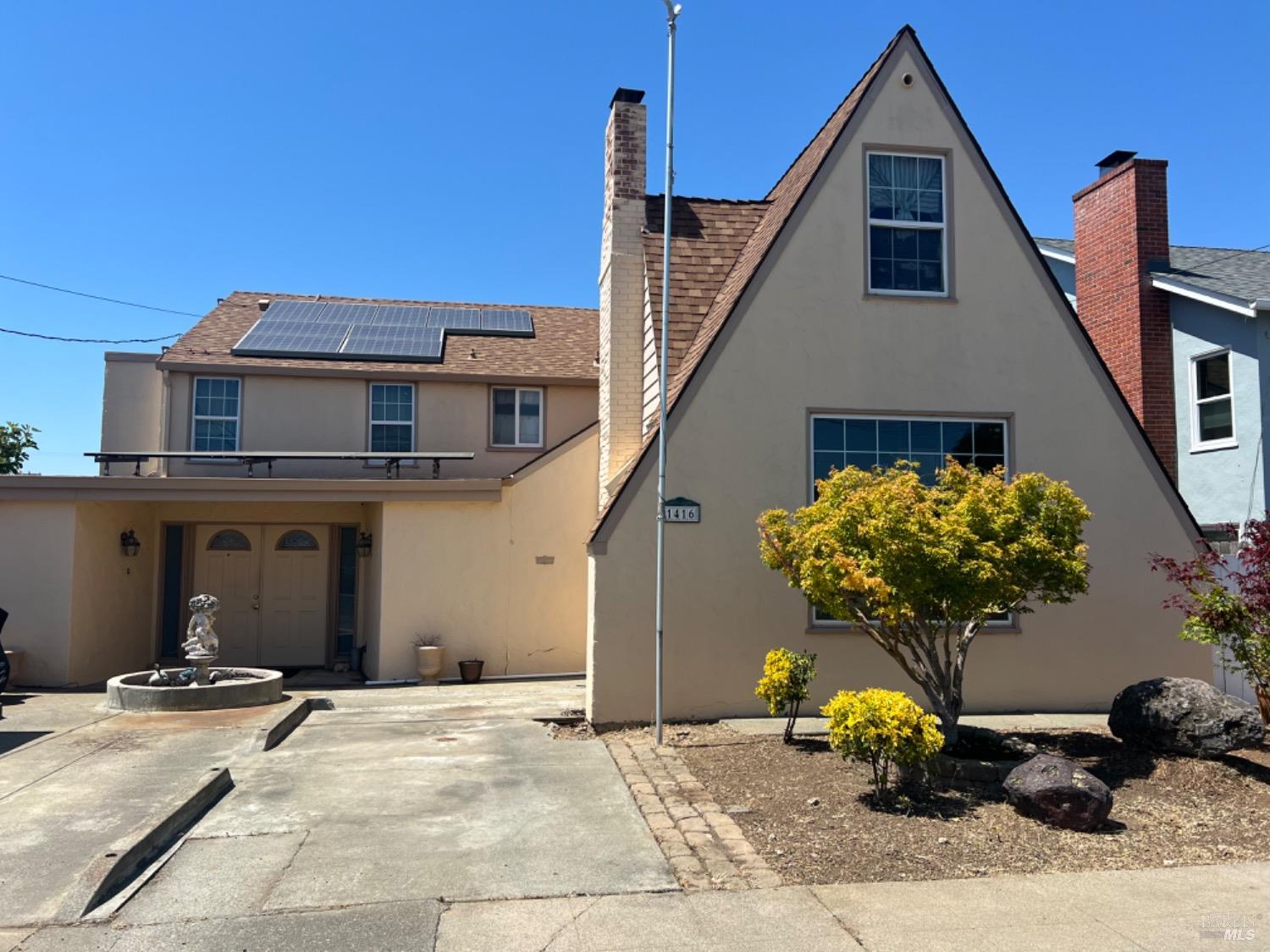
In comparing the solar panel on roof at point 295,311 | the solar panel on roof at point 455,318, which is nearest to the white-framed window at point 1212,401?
the solar panel on roof at point 455,318

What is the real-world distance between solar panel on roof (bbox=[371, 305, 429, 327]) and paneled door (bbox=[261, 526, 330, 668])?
14.8ft

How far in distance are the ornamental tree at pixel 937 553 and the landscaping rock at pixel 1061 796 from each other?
1.21m

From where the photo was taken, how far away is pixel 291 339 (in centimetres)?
1788

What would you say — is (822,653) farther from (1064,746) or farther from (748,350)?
(748,350)

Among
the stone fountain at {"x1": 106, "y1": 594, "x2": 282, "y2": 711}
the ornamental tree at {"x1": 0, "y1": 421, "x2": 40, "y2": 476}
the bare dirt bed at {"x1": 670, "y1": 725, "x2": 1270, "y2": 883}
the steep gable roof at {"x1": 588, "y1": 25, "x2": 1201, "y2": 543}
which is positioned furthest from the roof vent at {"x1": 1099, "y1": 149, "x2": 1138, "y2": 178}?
the ornamental tree at {"x1": 0, "y1": 421, "x2": 40, "y2": 476}

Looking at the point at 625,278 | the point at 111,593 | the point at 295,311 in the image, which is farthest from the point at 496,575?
the point at 295,311

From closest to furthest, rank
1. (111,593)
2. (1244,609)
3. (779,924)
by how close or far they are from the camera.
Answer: (779,924) → (1244,609) → (111,593)

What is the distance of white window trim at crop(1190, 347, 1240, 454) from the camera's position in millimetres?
14352

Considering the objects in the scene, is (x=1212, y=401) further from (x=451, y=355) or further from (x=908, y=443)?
(x=451, y=355)

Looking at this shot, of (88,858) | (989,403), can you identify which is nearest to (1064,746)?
(989,403)

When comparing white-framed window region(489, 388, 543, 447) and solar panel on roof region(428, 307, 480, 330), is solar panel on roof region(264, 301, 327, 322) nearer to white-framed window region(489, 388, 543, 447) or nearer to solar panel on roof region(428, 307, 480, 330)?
solar panel on roof region(428, 307, 480, 330)

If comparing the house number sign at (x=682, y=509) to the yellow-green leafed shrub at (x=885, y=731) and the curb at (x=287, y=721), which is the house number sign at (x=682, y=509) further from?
the curb at (x=287, y=721)

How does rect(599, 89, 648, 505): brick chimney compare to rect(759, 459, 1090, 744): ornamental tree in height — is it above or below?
above

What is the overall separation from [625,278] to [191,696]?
7.11 m
